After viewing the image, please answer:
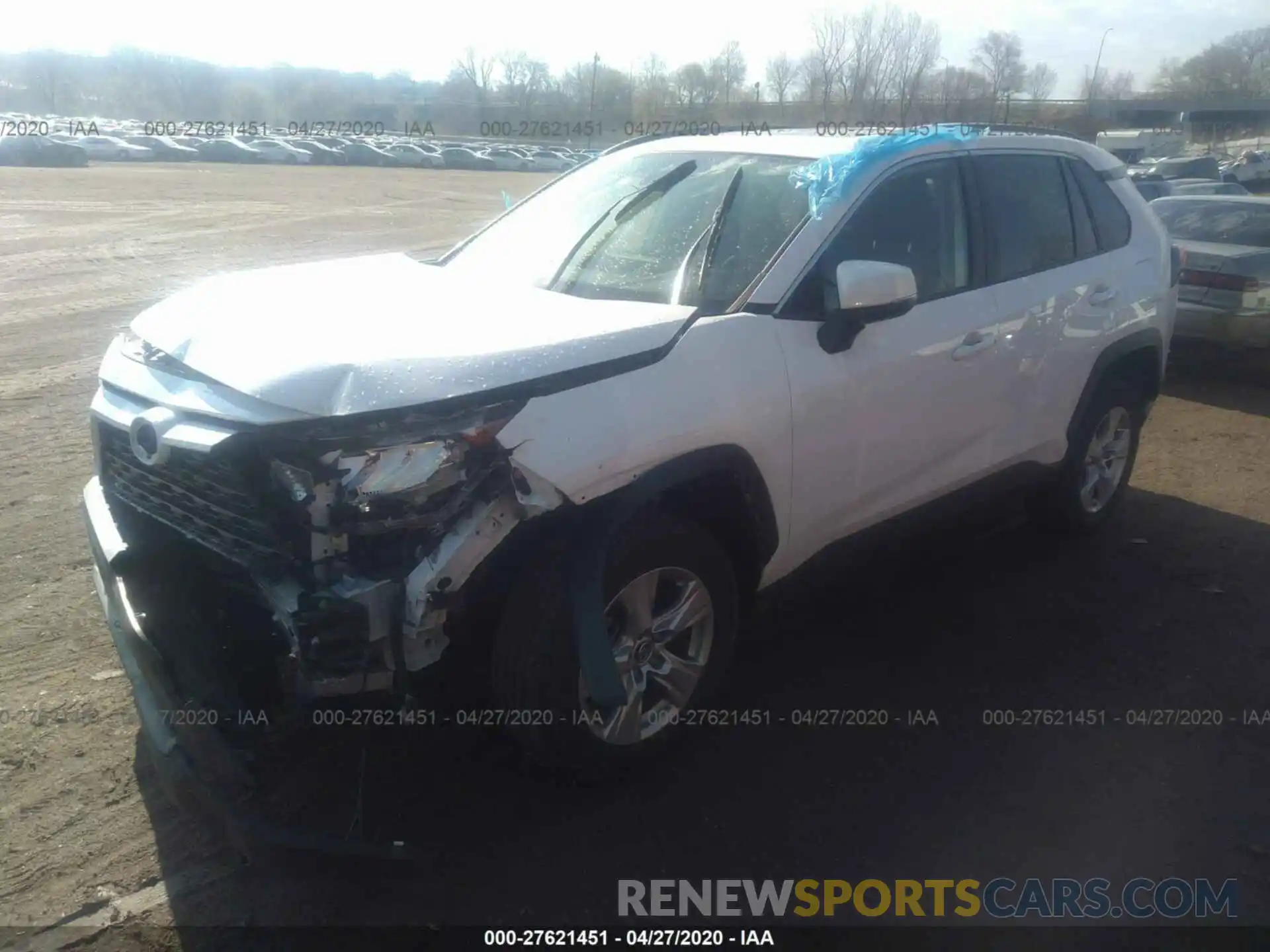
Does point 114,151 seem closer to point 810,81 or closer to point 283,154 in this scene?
point 283,154

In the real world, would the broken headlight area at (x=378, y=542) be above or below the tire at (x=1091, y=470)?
above

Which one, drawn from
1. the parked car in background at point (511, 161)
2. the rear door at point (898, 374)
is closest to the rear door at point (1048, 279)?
the rear door at point (898, 374)

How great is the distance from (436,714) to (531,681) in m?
0.30

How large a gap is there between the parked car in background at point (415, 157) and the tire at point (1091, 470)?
49.2 m

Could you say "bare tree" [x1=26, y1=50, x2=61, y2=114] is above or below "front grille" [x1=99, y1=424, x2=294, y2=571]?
above

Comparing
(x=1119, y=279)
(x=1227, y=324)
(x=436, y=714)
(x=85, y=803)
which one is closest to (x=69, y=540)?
(x=85, y=803)

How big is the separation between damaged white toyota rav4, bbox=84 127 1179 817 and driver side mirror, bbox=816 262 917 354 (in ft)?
0.04

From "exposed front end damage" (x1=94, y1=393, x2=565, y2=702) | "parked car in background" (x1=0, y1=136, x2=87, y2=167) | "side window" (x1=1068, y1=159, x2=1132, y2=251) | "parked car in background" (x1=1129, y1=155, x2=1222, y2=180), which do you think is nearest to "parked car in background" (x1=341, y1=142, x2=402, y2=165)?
"parked car in background" (x1=0, y1=136, x2=87, y2=167)

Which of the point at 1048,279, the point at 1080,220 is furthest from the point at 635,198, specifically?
the point at 1080,220

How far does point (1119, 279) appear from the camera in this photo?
5.01 meters

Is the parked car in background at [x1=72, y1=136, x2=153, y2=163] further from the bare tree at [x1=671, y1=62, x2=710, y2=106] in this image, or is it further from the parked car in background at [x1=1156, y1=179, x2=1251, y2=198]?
the parked car in background at [x1=1156, y1=179, x2=1251, y2=198]

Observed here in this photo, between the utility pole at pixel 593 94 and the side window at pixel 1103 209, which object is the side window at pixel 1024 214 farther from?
the utility pole at pixel 593 94

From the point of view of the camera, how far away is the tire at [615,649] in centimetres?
283

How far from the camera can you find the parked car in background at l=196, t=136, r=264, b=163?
50.7 m
